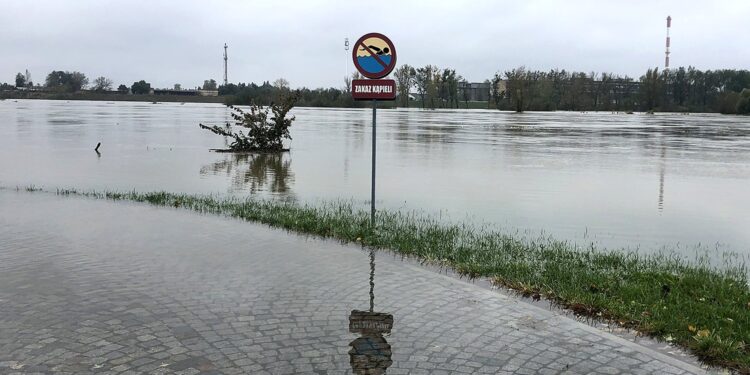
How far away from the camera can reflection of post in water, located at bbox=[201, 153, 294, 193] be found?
49.8ft

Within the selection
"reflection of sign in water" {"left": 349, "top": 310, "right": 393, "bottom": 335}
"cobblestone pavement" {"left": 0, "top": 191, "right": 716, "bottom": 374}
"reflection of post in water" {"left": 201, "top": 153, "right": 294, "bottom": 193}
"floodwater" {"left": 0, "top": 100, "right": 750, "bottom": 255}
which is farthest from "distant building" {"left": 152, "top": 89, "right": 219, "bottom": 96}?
"reflection of sign in water" {"left": 349, "top": 310, "right": 393, "bottom": 335}

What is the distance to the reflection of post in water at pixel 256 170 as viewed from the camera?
597 inches

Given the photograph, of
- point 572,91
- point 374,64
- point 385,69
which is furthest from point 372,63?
point 572,91

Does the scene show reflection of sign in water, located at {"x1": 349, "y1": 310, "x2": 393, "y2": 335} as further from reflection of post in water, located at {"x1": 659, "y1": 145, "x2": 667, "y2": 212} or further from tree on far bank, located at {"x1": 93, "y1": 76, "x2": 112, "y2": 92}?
tree on far bank, located at {"x1": 93, "y1": 76, "x2": 112, "y2": 92}

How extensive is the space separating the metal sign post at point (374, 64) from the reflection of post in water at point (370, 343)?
11.7 feet

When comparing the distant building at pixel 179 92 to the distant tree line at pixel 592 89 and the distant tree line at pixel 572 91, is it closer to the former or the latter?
the distant tree line at pixel 572 91

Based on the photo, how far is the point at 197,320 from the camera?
530cm

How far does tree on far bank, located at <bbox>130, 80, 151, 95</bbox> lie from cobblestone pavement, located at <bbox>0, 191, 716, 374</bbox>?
182509 millimetres

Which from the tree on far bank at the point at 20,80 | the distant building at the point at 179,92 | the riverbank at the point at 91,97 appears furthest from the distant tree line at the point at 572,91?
the tree on far bank at the point at 20,80

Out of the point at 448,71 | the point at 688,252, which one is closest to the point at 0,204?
the point at 688,252

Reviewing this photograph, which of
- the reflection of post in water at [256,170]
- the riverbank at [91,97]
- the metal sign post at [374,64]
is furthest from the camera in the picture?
the riverbank at [91,97]

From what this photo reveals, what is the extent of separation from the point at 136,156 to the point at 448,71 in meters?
120

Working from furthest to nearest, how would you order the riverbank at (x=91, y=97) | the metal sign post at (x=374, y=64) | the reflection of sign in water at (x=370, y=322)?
the riverbank at (x=91, y=97) < the metal sign post at (x=374, y=64) < the reflection of sign in water at (x=370, y=322)

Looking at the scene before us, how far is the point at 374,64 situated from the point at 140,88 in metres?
184
